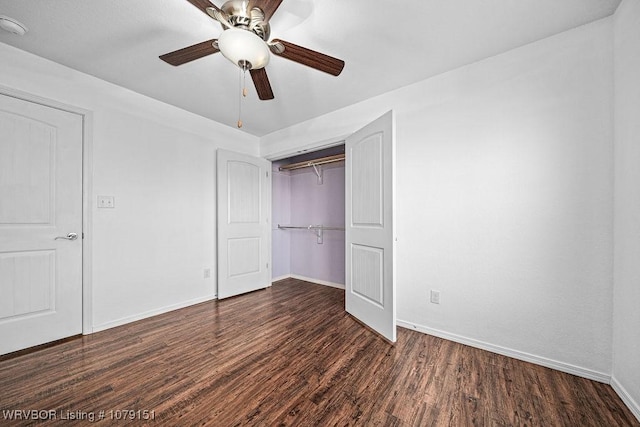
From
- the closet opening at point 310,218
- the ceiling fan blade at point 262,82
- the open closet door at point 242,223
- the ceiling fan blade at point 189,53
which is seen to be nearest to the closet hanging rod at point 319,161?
the closet opening at point 310,218

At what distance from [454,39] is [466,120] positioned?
65 centimetres

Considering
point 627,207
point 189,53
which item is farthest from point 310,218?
point 627,207

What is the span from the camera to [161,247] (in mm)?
2832

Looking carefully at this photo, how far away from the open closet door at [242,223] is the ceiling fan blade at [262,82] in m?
1.66

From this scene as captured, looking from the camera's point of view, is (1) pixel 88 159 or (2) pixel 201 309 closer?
(1) pixel 88 159

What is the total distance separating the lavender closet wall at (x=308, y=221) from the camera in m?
4.02

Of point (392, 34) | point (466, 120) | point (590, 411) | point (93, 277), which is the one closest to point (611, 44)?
point (466, 120)

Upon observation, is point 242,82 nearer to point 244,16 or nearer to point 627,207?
point 244,16

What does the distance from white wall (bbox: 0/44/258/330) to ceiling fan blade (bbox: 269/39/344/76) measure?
2.05 meters

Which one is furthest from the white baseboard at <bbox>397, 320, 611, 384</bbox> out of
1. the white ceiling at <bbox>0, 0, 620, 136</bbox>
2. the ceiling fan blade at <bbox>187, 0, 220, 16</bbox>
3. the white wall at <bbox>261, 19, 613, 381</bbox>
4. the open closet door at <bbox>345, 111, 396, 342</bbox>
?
the ceiling fan blade at <bbox>187, 0, 220, 16</bbox>

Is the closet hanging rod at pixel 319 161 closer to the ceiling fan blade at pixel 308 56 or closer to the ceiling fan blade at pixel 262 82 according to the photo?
the ceiling fan blade at pixel 262 82

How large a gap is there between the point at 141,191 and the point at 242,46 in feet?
6.96

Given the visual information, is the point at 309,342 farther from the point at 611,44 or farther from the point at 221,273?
the point at 611,44

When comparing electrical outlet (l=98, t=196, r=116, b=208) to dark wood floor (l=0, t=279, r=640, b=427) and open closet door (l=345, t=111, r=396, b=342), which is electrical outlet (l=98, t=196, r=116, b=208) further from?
open closet door (l=345, t=111, r=396, b=342)
